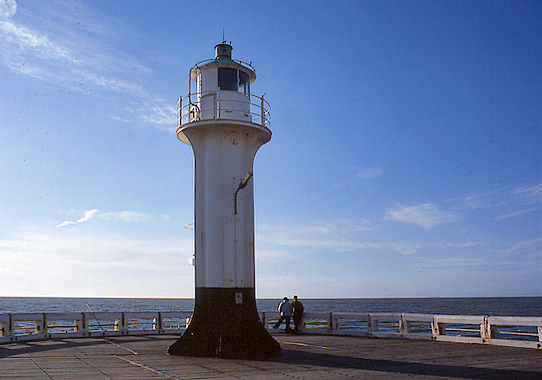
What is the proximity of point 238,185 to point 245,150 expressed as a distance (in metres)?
1.12

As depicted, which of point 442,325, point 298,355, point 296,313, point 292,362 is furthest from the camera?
point 296,313

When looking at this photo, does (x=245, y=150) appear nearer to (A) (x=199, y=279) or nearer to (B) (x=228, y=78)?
(B) (x=228, y=78)

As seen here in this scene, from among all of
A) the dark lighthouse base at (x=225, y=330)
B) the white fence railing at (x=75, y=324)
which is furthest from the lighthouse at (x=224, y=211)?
the white fence railing at (x=75, y=324)

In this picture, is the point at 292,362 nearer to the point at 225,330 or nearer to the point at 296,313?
the point at 225,330

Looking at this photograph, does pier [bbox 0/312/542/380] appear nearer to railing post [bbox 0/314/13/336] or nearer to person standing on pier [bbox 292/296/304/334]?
railing post [bbox 0/314/13/336]

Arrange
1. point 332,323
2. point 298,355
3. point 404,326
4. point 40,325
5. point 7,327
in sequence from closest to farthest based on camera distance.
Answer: point 298,355 < point 7,327 < point 404,326 < point 40,325 < point 332,323

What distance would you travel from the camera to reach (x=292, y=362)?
13.0m

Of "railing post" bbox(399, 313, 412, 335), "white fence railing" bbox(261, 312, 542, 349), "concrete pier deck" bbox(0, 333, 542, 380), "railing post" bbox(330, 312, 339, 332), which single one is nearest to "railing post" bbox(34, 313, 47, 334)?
"concrete pier deck" bbox(0, 333, 542, 380)

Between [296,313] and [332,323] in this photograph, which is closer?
[332,323]

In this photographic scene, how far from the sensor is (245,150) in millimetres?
15789

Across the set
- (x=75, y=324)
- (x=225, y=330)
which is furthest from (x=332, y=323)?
(x=75, y=324)

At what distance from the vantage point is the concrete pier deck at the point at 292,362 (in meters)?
10.9

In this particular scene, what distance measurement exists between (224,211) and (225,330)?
3.20 metres

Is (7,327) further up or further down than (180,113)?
further down
